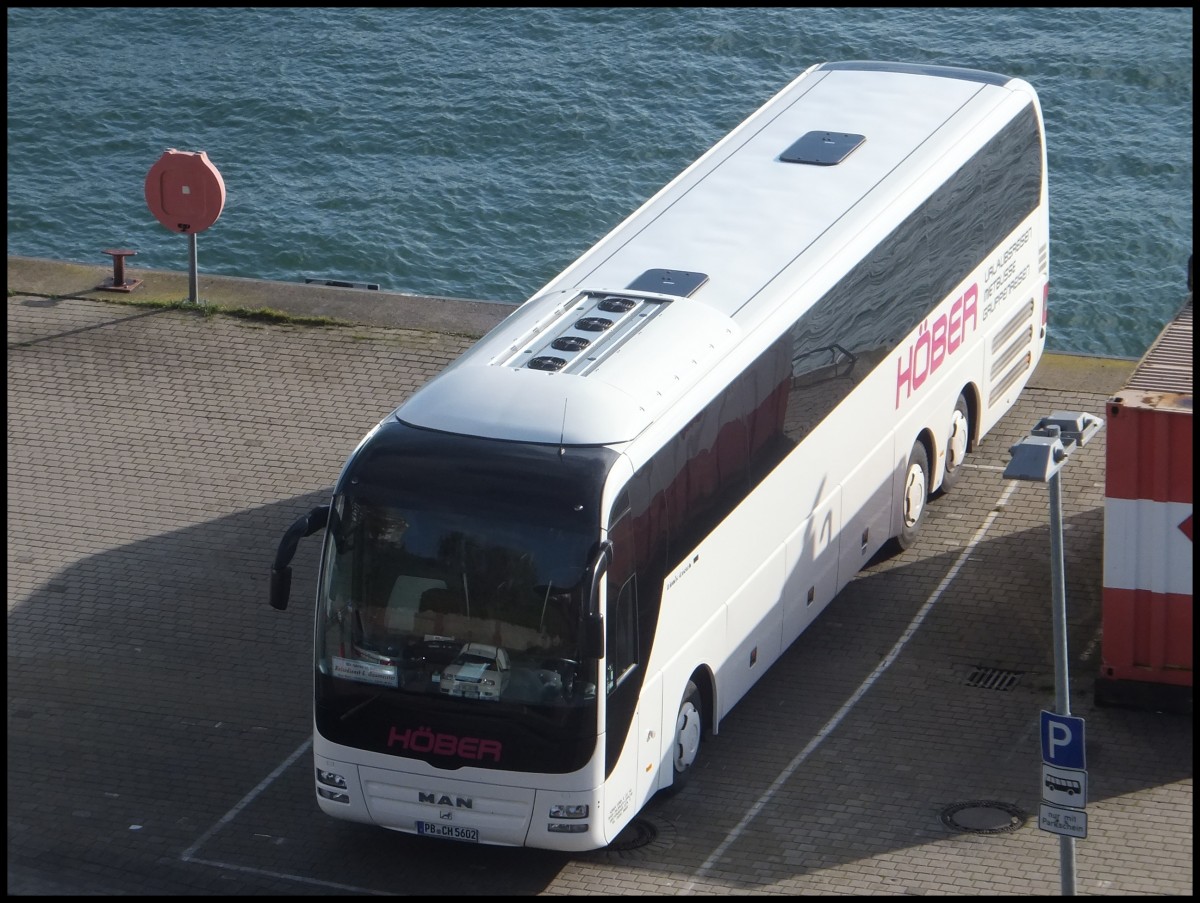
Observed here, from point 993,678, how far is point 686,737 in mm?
3200

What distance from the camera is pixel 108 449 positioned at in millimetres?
20750

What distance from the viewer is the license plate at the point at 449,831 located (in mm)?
13023

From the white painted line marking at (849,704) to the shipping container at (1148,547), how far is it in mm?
1857

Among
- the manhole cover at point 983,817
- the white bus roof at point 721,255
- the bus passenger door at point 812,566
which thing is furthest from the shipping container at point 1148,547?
the white bus roof at point 721,255

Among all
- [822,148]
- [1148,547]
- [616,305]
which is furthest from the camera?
[822,148]

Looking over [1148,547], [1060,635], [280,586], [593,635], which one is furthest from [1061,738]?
[280,586]

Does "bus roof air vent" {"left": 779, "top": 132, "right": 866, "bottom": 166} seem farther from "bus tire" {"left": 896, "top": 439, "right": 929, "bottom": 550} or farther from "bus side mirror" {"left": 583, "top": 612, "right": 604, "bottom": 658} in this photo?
"bus side mirror" {"left": 583, "top": 612, "right": 604, "bottom": 658}

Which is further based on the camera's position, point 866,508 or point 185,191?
point 185,191

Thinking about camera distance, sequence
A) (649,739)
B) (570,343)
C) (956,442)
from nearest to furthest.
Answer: (649,739)
(570,343)
(956,442)

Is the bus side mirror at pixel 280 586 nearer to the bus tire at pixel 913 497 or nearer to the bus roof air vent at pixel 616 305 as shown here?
the bus roof air vent at pixel 616 305

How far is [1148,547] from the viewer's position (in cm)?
1511

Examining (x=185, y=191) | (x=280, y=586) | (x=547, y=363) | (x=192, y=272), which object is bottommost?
(x=192, y=272)

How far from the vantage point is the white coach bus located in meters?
12.6

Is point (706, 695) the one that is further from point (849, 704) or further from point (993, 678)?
point (993, 678)
